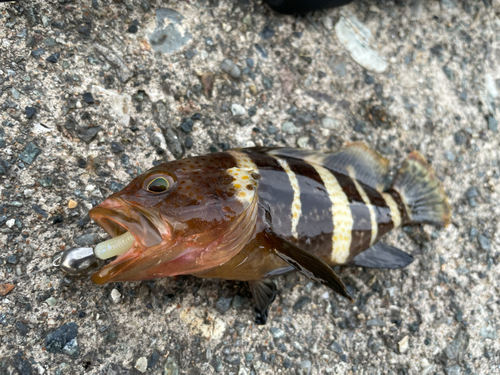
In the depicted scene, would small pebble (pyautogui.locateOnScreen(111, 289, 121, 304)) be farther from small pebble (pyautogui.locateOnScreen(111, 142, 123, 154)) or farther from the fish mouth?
small pebble (pyautogui.locateOnScreen(111, 142, 123, 154))

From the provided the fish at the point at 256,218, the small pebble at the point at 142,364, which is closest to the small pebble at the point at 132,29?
the fish at the point at 256,218

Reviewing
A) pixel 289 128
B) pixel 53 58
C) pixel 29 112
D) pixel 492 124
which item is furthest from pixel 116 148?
pixel 492 124

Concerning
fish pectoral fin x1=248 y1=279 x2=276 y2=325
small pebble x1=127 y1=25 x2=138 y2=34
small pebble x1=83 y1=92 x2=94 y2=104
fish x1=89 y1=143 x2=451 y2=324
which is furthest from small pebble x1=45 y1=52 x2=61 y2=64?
fish pectoral fin x1=248 y1=279 x2=276 y2=325

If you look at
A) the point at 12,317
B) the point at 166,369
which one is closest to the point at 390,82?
the point at 166,369

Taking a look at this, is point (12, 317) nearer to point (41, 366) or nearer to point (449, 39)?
point (41, 366)

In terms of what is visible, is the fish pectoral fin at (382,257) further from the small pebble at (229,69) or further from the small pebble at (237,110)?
the small pebble at (229,69)
